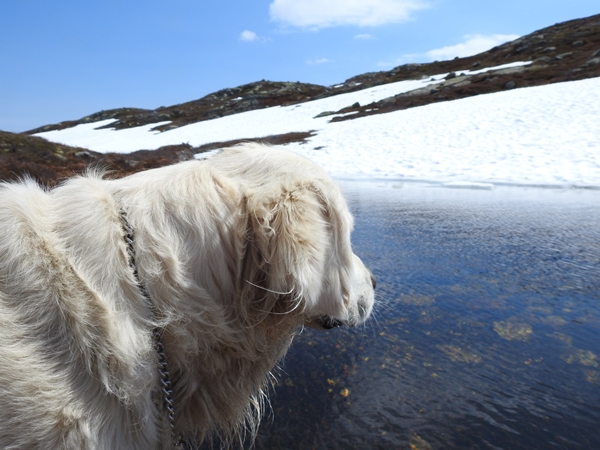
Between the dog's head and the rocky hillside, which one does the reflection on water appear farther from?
the rocky hillside

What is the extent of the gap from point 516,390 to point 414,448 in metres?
0.80

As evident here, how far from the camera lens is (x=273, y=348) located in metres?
1.87

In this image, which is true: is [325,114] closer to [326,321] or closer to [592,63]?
[592,63]

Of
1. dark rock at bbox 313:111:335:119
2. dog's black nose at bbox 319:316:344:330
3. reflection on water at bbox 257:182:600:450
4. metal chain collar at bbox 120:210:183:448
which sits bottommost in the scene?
dark rock at bbox 313:111:335:119

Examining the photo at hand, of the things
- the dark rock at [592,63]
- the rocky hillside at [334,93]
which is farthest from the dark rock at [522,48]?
the dark rock at [592,63]

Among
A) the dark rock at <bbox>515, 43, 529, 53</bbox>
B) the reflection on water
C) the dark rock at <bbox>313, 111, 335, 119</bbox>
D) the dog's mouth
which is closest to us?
the dog's mouth

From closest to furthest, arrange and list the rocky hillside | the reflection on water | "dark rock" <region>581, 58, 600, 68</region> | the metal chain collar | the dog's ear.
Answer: the metal chain collar → the dog's ear → the reflection on water → the rocky hillside → "dark rock" <region>581, 58, 600, 68</region>

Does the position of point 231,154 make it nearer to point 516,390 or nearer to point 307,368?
point 307,368

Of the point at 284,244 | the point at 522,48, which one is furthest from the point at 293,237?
the point at 522,48

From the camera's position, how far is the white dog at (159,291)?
1257 mm

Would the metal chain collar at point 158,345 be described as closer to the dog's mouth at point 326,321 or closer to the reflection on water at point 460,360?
the dog's mouth at point 326,321

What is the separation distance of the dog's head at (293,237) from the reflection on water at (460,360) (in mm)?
764

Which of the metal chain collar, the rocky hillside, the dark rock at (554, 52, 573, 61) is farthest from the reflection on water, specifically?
the dark rock at (554, 52, 573, 61)

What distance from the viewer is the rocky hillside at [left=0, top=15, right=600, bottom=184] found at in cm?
1303
